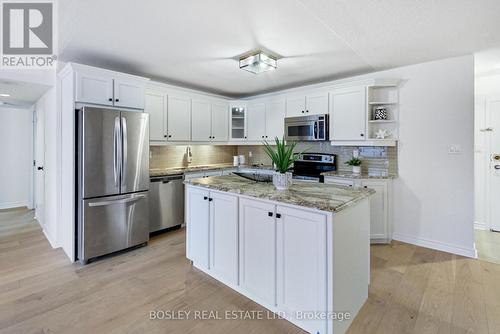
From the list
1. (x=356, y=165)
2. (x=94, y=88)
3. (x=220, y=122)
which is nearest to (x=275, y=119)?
(x=220, y=122)

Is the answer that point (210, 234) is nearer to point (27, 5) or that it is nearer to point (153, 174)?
point (153, 174)

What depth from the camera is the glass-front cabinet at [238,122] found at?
5172 millimetres

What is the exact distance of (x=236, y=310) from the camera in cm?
203

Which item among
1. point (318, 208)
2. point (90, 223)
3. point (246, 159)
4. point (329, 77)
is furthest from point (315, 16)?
point (246, 159)

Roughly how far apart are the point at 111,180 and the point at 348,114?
3.39 m

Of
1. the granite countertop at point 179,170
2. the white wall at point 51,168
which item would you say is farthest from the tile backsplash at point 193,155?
the white wall at point 51,168

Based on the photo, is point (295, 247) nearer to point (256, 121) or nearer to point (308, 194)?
point (308, 194)

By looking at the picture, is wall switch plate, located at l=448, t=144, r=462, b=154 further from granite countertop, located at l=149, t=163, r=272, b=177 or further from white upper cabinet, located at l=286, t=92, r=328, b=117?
granite countertop, located at l=149, t=163, r=272, b=177

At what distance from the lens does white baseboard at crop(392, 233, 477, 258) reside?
303 centimetres

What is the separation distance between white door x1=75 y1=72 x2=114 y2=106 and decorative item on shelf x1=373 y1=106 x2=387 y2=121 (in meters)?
3.62

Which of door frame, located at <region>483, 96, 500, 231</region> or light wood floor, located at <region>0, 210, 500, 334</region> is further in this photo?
door frame, located at <region>483, 96, 500, 231</region>

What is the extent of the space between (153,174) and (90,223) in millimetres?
1067

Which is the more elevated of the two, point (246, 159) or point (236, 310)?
point (246, 159)

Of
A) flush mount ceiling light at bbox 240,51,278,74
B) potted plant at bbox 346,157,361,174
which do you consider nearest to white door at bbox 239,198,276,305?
flush mount ceiling light at bbox 240,51,278,74
